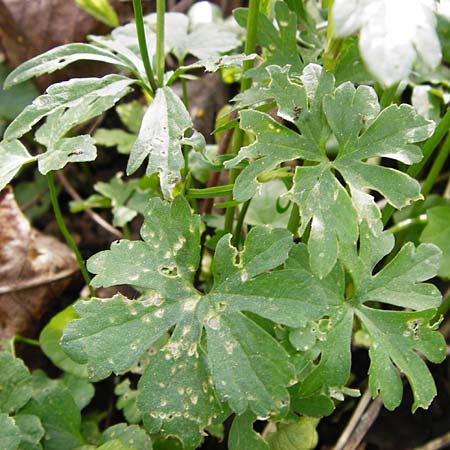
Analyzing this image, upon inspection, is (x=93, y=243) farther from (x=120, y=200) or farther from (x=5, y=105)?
(x=5, y=105)

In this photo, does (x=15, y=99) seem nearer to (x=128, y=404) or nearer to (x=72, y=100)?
(x=72, y=100)

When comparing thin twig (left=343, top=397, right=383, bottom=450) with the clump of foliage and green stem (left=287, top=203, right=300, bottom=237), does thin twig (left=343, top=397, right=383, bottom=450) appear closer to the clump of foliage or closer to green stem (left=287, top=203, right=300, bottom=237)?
the clump of foliage

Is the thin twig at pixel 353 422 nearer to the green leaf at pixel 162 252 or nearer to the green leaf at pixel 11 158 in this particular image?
the green leaf at pixel 162 252

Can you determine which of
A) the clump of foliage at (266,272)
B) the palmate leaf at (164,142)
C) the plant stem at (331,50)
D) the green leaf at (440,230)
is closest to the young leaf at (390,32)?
the clump of foliage at (266,272)

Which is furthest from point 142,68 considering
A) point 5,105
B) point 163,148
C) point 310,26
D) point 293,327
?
point 5,105

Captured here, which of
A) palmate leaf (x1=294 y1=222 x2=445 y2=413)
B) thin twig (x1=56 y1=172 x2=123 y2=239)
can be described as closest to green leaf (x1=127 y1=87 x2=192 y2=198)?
palmate leaf (x1=294 y1=222 x2=445 y2=413)

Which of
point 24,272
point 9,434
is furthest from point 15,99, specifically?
point 9,434
